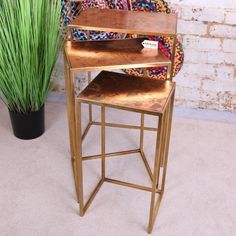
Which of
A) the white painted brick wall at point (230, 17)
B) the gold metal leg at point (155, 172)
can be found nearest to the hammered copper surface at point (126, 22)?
the gold metal leg at point (155, 172)

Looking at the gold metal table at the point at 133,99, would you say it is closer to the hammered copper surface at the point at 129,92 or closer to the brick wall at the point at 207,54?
the hammered copper surface at the point at 129,92

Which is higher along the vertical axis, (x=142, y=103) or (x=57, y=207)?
(x=142, y=103)

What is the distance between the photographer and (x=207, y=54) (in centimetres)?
234

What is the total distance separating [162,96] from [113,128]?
3.04ft

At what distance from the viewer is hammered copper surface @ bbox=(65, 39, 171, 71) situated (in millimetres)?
1488

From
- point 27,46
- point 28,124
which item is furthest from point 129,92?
point 28,124

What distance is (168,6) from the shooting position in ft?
7.32

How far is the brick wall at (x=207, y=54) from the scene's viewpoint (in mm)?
2205

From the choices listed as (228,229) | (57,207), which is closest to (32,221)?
(57,207)

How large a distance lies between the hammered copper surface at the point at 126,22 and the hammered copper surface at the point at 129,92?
0.68 ft

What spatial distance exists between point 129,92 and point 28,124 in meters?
0.92

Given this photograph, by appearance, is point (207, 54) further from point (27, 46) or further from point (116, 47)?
point (27, 46)

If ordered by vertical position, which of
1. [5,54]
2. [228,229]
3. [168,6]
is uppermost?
[168,6]

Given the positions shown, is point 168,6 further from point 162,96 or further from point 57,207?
point 57,207
